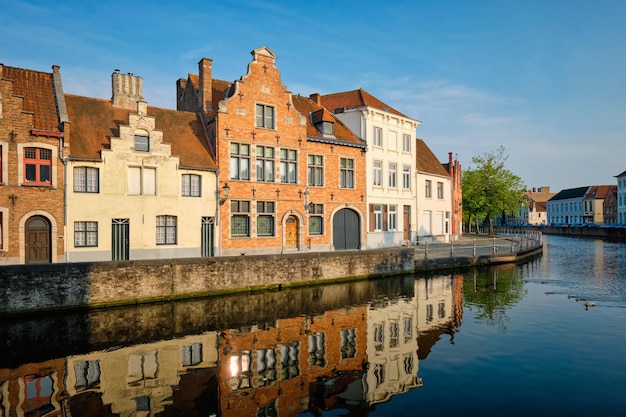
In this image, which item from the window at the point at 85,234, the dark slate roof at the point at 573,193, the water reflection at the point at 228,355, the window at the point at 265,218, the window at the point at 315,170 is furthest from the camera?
the dark slate roof at the point at 573,193

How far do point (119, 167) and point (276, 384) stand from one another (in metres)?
15.7

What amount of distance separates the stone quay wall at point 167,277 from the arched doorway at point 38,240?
4.76 meters

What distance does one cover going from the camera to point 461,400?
28.8ft

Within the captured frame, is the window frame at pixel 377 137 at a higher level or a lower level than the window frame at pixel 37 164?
higher

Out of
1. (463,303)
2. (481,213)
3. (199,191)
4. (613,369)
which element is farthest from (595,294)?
(481,213)

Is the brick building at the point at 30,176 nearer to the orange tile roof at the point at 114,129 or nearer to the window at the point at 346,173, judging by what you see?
the orange tile roof at the point at 114,129

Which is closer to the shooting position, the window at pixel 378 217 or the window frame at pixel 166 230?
the window frame at pixel 166 230

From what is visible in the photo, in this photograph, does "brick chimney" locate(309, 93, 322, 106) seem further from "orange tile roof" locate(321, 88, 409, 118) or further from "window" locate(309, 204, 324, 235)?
"window" locate(309, 204, 324, 235)

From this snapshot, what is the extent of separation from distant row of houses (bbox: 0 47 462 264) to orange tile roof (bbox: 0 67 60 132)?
68 mm

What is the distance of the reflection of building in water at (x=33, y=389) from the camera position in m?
8.52

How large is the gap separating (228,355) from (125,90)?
18.6 metres

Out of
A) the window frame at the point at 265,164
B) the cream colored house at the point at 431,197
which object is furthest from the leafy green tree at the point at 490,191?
the window frame at the point at 265,164

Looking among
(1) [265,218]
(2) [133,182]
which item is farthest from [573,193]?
(2) [133,182]

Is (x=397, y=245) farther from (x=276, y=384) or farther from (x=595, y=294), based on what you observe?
(x=276, y=384)
